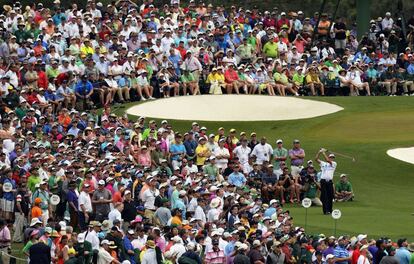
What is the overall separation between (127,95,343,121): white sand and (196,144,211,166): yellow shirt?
7.31 m

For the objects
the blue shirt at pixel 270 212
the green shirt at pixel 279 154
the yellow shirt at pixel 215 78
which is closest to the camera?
the blue shirt at pixel 270 212

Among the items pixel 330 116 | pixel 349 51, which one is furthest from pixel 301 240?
pixel 349 51

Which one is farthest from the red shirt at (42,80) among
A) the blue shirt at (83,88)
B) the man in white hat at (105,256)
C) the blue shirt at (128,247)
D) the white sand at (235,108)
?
the man in white hat at (105,256)

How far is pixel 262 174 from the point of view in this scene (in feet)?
156

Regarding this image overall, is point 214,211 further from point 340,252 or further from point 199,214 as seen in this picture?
point 340,252

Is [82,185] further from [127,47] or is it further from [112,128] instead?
[127,47]

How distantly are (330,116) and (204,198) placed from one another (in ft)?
53.9

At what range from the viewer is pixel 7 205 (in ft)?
134

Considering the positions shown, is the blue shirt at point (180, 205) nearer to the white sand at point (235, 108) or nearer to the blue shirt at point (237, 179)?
the blue shirt at point (237, 179)

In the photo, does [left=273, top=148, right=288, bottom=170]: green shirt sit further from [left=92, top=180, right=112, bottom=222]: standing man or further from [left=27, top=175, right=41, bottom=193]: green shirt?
[left=27, top=175, right=41, bottom=193]: green shirt

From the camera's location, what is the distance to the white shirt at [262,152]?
4862 cm

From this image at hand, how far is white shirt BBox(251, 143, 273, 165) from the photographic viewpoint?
48.6 meters

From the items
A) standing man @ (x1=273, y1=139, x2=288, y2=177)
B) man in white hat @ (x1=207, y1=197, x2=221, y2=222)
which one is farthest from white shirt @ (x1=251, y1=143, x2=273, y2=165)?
man in white hat @ (x1=207, y1=197, x2=221, y2=222)

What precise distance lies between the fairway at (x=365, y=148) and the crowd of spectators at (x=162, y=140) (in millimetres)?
1067
